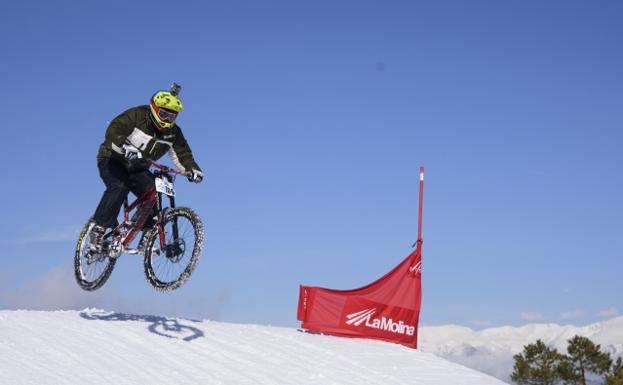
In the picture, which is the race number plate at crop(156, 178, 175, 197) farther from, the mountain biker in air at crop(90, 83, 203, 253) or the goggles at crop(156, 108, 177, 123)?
the goggles at crop(156, 108, 177, 123)

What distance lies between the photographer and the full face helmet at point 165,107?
37.4 ft

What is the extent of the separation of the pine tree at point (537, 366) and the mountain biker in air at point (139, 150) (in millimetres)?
40037

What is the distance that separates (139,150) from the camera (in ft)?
37.4

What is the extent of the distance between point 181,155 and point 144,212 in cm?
108

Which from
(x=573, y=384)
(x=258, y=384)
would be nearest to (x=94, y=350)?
(x=258, y=384)

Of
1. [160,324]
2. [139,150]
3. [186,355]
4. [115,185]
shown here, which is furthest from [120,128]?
[160,324]

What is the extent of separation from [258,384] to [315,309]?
18.3 ft

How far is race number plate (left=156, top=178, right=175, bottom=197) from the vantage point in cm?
1118

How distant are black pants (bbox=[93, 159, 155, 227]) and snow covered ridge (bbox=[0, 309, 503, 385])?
2079mm

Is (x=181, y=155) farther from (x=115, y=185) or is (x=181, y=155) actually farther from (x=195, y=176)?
(x=115, y=185)

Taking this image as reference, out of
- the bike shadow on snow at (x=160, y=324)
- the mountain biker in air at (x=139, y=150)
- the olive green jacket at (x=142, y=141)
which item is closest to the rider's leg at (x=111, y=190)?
the mountain biker in air at (x=139, y=150)

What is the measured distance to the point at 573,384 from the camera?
4716 centimetres

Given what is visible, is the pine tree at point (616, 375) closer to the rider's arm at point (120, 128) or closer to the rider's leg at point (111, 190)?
the rider's leg at point (111, 190)

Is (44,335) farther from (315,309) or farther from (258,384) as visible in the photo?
(315,309)
